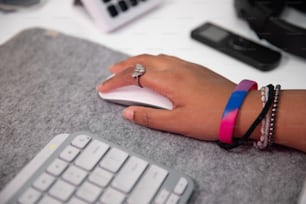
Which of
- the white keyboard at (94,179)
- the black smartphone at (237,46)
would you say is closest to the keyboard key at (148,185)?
the white keyboard at (94,179)

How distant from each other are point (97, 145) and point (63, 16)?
339mm

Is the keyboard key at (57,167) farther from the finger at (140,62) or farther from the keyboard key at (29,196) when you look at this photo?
the finger at (140,62)

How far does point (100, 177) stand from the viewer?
36 cm

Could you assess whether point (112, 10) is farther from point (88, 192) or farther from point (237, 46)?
point (88, 192)

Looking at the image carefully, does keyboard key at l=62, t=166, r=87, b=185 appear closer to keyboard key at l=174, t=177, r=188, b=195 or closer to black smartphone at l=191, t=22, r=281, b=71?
keyboard key at l=174, t=177, r=188, b=195

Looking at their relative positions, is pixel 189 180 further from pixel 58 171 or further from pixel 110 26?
pixel 110 26

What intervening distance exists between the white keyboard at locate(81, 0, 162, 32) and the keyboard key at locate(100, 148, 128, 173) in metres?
0.28

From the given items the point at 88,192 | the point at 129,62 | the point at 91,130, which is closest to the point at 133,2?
the point at 129,62

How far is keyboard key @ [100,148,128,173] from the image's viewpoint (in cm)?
37

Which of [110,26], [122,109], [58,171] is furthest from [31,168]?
[110,26]

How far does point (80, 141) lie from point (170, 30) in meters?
0.29

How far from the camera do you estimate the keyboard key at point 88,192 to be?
34 centimetres

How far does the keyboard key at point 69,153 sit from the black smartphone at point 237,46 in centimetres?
28

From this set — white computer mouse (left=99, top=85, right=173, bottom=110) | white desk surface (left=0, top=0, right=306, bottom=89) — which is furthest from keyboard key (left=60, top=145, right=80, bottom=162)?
white desk surface (left=0, top=0, right=306, bottom=89)
